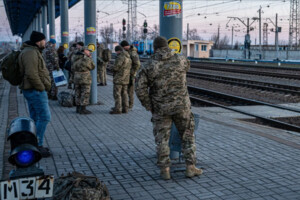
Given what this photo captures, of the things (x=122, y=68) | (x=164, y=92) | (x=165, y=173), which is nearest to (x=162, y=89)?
(x=164, y=92)

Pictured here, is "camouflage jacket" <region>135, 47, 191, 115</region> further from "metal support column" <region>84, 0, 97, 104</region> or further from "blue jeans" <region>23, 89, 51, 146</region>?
"metal support column" <region>84, 0, 97, 104</region>

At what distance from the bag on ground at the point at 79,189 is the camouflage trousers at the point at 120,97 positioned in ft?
20.0

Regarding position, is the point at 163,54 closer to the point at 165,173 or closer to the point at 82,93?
the point at 165,173

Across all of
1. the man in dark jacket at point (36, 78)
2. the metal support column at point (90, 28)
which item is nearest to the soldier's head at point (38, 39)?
the man in dark jacket at point (36, 78)

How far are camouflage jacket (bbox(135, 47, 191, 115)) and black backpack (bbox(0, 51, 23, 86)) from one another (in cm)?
205

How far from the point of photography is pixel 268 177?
17.7ft

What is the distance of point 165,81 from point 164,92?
0.15 meters

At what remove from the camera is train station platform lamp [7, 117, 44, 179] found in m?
3.37

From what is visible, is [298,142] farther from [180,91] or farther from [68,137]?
[68,137]

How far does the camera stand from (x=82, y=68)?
398 inches

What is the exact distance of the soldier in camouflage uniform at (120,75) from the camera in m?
10.2

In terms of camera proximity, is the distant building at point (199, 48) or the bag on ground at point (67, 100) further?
the distant building at point (199, 48)

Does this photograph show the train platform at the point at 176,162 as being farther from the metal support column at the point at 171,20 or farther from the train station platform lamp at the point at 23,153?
the train station platform lamp at the point at 23,153

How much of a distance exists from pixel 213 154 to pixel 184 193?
1.91 metres
